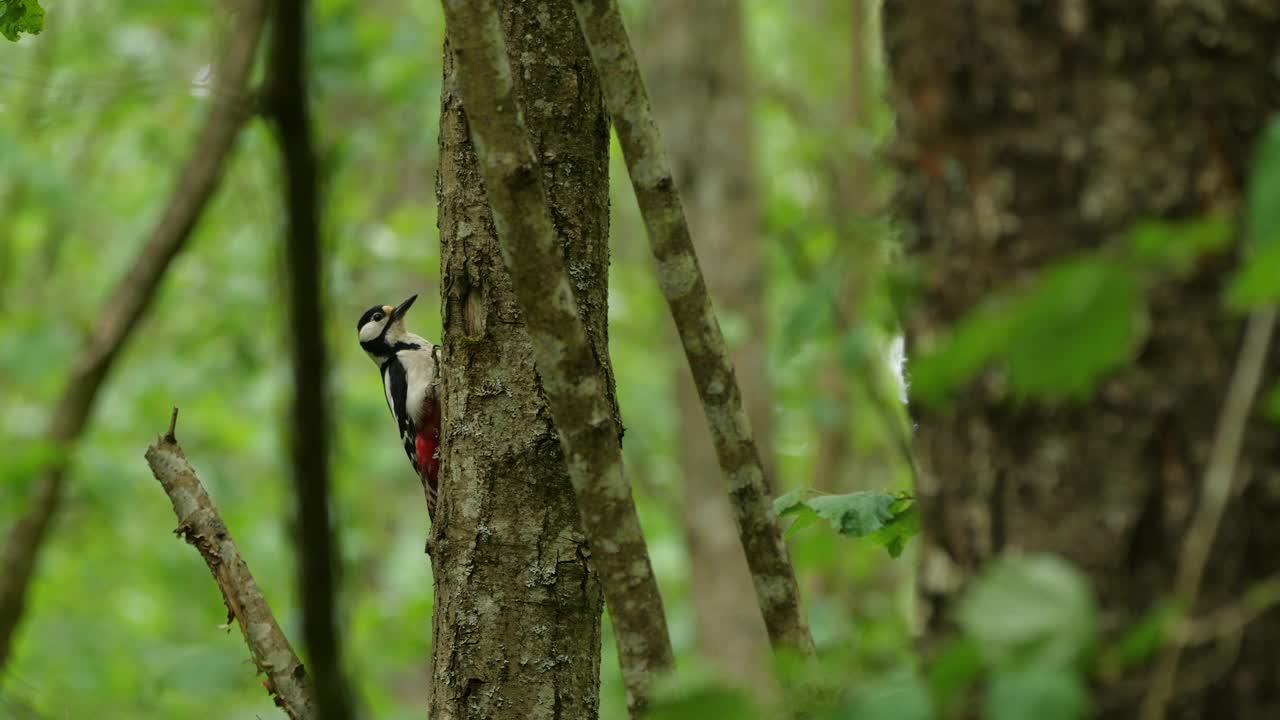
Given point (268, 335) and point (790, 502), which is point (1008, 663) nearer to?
point (790, 502)

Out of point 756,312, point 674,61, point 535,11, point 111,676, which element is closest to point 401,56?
point 674,61

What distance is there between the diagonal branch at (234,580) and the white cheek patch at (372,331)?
400 centimetres

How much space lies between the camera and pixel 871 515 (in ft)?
6.63

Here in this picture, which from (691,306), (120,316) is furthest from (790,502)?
(120,316)

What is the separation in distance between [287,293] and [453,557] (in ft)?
4.41

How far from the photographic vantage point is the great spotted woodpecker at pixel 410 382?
546 centimetres

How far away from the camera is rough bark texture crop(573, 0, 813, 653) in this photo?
192 centimetres

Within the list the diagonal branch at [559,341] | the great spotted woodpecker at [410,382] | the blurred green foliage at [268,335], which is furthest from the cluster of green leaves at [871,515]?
the great spotted woodpecker at [410,382]

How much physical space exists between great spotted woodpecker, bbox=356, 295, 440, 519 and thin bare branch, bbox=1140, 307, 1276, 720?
150 inches

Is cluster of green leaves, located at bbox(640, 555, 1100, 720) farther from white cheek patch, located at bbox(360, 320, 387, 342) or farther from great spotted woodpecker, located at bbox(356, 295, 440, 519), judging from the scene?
white cheek patch, located at bbox(360, 320, 387, 342)

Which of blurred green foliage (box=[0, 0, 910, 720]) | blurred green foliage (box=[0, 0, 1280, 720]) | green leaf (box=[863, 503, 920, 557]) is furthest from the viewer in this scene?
blurred green foliage (box=[0, 0, 910, 720])

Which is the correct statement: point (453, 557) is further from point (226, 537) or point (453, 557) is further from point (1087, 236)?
point (1087, 236)

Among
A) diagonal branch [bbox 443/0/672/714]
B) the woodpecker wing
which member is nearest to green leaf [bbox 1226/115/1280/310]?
diagonal branch [bbox 443/0/672/714]

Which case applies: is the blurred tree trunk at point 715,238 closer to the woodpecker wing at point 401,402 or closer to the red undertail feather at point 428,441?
the woodpecker wing at point 401,402
